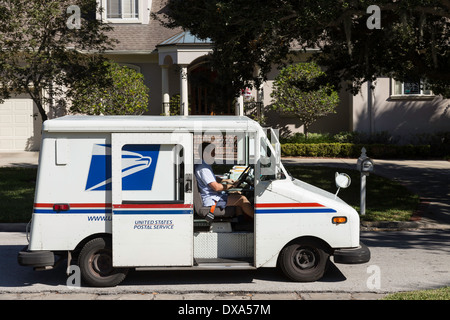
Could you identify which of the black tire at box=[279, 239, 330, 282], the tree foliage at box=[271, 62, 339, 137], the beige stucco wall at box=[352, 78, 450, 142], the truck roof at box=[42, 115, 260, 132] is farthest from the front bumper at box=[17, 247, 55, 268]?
the beige stucco wall at box=[352, 78, 450, 142]

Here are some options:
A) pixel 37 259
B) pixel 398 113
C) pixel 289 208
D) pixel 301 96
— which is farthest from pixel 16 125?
pixel 289 208

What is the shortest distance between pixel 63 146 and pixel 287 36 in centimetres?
739

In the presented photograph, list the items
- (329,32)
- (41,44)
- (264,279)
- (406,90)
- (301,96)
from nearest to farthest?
(264,279)
(329,32)
(41,44)
(301,96)
(406,90)

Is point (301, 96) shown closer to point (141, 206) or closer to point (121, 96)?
point (121, 96)

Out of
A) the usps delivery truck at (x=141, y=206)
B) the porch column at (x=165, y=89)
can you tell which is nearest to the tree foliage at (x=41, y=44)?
the usps delivery truck at (x=141, y=206)

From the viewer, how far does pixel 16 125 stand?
25.2 m

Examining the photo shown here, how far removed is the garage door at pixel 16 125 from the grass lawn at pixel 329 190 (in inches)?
238

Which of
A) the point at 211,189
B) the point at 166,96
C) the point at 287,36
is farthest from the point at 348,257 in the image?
the point at 166,96

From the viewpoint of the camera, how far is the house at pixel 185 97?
24.5 metres

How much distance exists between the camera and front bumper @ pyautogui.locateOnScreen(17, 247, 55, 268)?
7672 mm

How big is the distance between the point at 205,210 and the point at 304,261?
148cm

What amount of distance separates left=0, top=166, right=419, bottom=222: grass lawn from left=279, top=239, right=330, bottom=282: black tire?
15.3 feet

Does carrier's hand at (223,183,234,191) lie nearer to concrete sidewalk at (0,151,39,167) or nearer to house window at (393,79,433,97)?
concrete sidewalk at (0,151,39,167)
